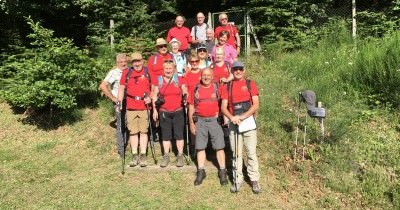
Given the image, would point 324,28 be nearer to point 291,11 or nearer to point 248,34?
point 291,11

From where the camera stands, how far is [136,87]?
7.05 metres

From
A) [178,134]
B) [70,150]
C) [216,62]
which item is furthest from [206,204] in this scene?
[70,150]

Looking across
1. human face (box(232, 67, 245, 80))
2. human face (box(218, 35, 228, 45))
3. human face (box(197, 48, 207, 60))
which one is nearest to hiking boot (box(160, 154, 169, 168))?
human face (box(197, 48, 207, 60))

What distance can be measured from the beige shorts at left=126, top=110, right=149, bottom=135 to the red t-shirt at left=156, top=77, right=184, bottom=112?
0.49 m

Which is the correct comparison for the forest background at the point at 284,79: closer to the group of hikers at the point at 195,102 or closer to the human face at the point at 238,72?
the group of hikers at the point at 195,102

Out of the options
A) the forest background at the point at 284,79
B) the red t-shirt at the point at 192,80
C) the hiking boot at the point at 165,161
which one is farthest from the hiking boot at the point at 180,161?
the forest background at the point at 284,79

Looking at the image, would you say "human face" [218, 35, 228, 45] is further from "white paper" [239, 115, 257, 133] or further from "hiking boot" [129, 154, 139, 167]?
"hiking boot" [129, 154, 139, 167]

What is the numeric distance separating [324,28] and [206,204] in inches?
340

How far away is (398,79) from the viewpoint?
330 inches

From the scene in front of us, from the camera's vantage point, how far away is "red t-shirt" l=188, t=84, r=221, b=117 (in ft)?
20.7

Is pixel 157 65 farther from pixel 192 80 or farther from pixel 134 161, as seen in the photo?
pixel 134 161

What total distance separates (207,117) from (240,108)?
590mm

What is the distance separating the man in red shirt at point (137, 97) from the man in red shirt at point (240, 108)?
164cm

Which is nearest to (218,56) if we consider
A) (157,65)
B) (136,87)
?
(157,65)
